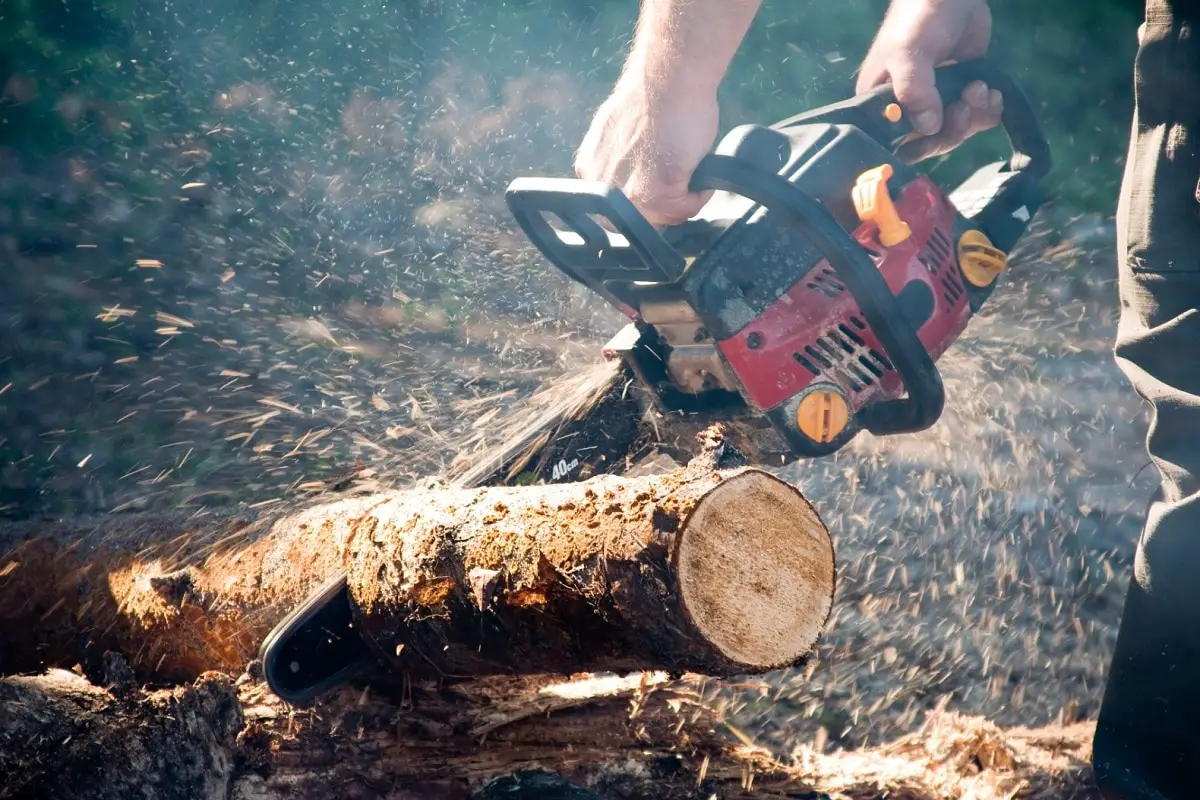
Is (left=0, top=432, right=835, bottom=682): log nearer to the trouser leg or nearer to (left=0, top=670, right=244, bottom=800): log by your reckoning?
(left=0, top=670, right=244, bottom=800): log

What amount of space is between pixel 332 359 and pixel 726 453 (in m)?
3.20

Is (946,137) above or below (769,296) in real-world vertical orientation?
above

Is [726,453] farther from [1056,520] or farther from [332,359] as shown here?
[332,359]

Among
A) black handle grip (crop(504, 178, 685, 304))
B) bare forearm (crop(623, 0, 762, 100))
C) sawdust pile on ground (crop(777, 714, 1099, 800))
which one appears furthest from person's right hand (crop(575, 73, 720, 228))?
sawdust pile on ground (crop(777, 714, 1099, 800))

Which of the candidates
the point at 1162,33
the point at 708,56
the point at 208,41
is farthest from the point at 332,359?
the point at 1162,33

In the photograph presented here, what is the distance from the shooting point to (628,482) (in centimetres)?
123

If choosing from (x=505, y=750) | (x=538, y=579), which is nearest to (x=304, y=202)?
(x=505, y=750)

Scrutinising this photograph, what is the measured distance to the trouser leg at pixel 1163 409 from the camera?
159 cm

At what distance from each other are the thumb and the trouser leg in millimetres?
665

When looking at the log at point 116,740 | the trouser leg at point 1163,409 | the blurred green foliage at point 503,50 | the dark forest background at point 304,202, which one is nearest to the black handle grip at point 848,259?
the trouser leg at point 1163,409

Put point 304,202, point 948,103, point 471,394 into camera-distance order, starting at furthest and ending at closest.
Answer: point 304,202
point 471,394
point 948,103

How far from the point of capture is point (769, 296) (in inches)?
76.0

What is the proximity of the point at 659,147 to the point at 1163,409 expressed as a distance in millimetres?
1111

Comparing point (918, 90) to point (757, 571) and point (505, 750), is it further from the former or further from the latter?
point (505, 750)
